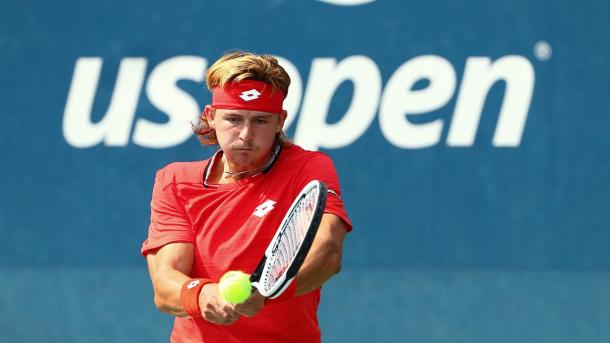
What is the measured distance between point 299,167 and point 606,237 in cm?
262

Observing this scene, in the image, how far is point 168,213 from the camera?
3238 mm

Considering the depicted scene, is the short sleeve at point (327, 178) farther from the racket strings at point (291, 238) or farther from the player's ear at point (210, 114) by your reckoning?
the player's ear at point (210, 114)

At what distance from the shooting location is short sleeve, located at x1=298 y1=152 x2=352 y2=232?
3080mm

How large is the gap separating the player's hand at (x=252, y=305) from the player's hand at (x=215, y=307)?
17mm

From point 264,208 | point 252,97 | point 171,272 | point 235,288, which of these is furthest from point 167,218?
Answer: point 235,288

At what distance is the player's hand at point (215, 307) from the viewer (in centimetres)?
283

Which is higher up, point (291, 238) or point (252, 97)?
point (252, 97)

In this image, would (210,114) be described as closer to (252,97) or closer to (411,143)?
(252,97)

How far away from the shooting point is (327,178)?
312 centimetres

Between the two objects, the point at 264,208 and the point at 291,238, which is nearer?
the point at 291,238

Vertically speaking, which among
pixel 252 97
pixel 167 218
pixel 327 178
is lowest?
pixel 167 218

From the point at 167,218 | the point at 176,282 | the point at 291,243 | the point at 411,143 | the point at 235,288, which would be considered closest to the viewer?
the point at 235,288

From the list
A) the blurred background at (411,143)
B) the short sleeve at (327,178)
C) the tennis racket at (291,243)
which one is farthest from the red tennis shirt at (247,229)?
the blurred background at (411,143)

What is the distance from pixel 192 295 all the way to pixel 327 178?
Result: 1.54 ft
